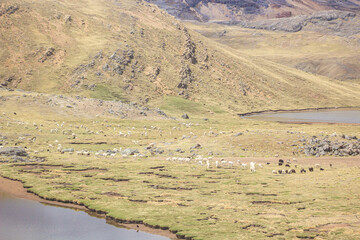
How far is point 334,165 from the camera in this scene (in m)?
55.2

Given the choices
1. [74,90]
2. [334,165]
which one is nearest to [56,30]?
[74,90]

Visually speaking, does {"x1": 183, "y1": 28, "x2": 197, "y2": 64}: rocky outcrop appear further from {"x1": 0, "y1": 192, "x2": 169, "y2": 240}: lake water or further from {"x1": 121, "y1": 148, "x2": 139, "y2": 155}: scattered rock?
{"x1": 0, "y1": 192, "x2": 169, "y2": 240}: lake water

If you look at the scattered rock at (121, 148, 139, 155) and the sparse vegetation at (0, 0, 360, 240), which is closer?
the sparse vegetation at (0, 0, 360, 240)

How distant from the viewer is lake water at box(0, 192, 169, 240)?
31.9 metres

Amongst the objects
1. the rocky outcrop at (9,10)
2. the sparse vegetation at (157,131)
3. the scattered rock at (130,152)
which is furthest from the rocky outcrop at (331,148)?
the rocky outcrop at (9,10)

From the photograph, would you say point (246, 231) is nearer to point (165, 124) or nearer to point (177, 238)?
point (177, 238)

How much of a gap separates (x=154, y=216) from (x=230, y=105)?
118 metres

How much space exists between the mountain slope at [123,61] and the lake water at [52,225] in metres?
87.6

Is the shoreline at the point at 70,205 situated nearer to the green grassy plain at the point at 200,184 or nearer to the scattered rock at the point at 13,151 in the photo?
the green grassy plain at the point at 200,184

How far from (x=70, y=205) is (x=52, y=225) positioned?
5036 millimetres

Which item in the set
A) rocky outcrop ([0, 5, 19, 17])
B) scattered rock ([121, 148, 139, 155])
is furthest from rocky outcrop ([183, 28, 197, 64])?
scattered rock ([121, 148, 139, 155])

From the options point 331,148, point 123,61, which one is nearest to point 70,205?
point 331,148

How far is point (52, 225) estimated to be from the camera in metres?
34.4

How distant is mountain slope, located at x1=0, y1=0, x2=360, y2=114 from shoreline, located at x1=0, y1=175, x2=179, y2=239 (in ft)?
260
